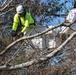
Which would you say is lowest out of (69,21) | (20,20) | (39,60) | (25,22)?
(20,20)

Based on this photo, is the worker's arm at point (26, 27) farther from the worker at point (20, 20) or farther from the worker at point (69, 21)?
the worker at point (69, 21)

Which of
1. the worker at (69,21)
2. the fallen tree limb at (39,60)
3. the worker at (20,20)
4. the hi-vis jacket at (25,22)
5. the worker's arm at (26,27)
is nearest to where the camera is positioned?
the fallen tree limb at (39,60)

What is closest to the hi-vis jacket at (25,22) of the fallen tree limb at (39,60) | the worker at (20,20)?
the worker at (20,20)

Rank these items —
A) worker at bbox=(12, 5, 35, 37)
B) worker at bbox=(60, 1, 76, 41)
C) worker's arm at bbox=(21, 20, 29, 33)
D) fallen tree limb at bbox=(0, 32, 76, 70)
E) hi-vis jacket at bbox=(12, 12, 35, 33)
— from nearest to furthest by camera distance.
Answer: fallen tree limb at bbox=(0, 32, 76, 70), worker at bbox=(60, 1, 76, 41), worker's arm at bbox=(21, 20, 29, 33), hi-vis jacket at bbox=(12, 12, 35, 33), worker at bbox=(12, 5, 35, 37)

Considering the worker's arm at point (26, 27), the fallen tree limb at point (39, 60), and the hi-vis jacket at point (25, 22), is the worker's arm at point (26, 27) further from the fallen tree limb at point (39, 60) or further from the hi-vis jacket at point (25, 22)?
the fallen tree limb at point (39, 60)

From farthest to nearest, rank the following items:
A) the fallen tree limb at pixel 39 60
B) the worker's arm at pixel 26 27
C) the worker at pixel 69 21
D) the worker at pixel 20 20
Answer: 1. the worker at pixel 20 20
2. the worker's arm at pixel 26 27
3. the worker at pixel 69 21
4. the fallen tree limb at pixel 39 60

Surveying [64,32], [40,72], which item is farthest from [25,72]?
[64,32]

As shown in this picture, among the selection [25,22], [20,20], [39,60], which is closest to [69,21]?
[39,60]

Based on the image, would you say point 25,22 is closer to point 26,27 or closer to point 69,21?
point 26,27

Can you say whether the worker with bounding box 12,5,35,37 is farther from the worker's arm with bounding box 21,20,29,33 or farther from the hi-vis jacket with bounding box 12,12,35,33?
the worker's arm with bounding box 21,20,29,33

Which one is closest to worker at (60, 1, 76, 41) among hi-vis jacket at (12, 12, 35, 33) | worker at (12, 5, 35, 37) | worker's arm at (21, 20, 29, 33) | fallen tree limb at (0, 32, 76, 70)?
fallen tree limb at (0, 32, 76, 70)

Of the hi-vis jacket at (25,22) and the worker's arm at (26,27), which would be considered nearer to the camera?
the worker's arm at (26,27)

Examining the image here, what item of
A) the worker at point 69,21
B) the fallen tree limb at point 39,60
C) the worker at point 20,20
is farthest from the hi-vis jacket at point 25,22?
the fallen tree limb at point 39,60

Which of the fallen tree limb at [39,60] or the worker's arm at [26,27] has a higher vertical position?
the fallen tree limb at [39,60]
